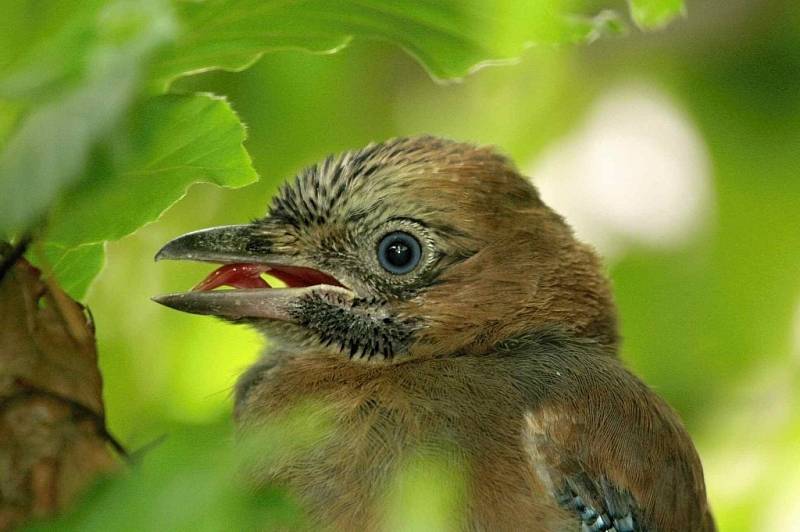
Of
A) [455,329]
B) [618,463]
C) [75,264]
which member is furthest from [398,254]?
[75,264]

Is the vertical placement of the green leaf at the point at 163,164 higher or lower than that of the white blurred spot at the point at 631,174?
lower

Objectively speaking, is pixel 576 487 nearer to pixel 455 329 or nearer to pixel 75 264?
pixel 455 329

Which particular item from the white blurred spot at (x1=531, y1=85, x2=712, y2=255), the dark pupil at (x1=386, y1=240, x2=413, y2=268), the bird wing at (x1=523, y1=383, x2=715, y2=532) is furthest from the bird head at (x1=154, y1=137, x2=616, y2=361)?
the white blurred spot at (x1=531, y1=85, x2=712, y2=255)

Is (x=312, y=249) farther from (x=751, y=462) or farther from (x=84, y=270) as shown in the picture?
(x=751, y=462)

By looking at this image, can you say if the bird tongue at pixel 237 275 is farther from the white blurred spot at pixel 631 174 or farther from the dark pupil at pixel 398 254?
the white blurred spot at pixel 631 174

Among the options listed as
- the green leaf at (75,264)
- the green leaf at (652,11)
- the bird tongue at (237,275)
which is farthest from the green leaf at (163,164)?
the bird tongue at (237,275)

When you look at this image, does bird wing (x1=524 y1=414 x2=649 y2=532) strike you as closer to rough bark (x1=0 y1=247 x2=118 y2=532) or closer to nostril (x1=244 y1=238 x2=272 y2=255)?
nostril (x1=244 y1=238 x2=272 y2=255)
